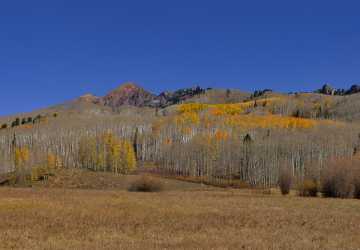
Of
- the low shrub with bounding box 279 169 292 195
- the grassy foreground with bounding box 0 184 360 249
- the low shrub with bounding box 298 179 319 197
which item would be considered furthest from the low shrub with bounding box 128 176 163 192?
the grassy foreground with bounding box 0 184 360 249

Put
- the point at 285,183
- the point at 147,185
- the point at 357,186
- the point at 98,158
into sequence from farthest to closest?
the point at 98,158 < the point at 147,185 < the point at 285,183 < the point at 357,186

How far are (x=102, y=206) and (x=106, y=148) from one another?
14994 centimetres

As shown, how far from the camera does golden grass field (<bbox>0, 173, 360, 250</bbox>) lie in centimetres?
2505

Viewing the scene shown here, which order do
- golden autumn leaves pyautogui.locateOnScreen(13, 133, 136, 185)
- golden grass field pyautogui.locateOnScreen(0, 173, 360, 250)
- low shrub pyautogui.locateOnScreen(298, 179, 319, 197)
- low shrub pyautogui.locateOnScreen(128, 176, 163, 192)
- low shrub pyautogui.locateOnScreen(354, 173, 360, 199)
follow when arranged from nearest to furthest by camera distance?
golden grass field pyautogui.locateOnScreen(0, 173, 360, 250) → low shrub pyautogui.locateOnScreen(354, 173, 360, 199) → low shrub pyautogui.locateOnScreen(298, 179, 319, 197) → low shrub pyautogui.locateOnScreen(128, 176, 163, 192) → golden autumn leaves pyautogui.locateOnScreen(13, 133, 136, 185)

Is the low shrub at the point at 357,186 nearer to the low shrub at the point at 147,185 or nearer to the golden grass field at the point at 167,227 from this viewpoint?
the golden grass field at the point at 167,227

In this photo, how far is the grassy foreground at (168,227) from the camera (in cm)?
2505

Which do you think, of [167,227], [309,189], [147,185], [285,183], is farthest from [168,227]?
[147,185]

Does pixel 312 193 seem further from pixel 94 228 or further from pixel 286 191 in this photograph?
pixel 94 228

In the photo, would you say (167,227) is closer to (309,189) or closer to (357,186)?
(357,186)

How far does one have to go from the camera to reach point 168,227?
104 feet

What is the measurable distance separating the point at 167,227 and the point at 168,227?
0.08m

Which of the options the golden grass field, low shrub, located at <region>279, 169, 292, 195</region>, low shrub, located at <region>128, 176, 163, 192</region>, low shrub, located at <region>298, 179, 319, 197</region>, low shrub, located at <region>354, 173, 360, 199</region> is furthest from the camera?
low shrub, located at <region>128, 176, 163, 192</region>

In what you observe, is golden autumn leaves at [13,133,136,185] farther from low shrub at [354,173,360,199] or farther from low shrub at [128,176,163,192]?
low shrub at [354,173,360,199]

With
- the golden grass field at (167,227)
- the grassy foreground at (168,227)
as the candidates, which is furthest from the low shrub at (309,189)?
the grassy foreground at (168,227)
